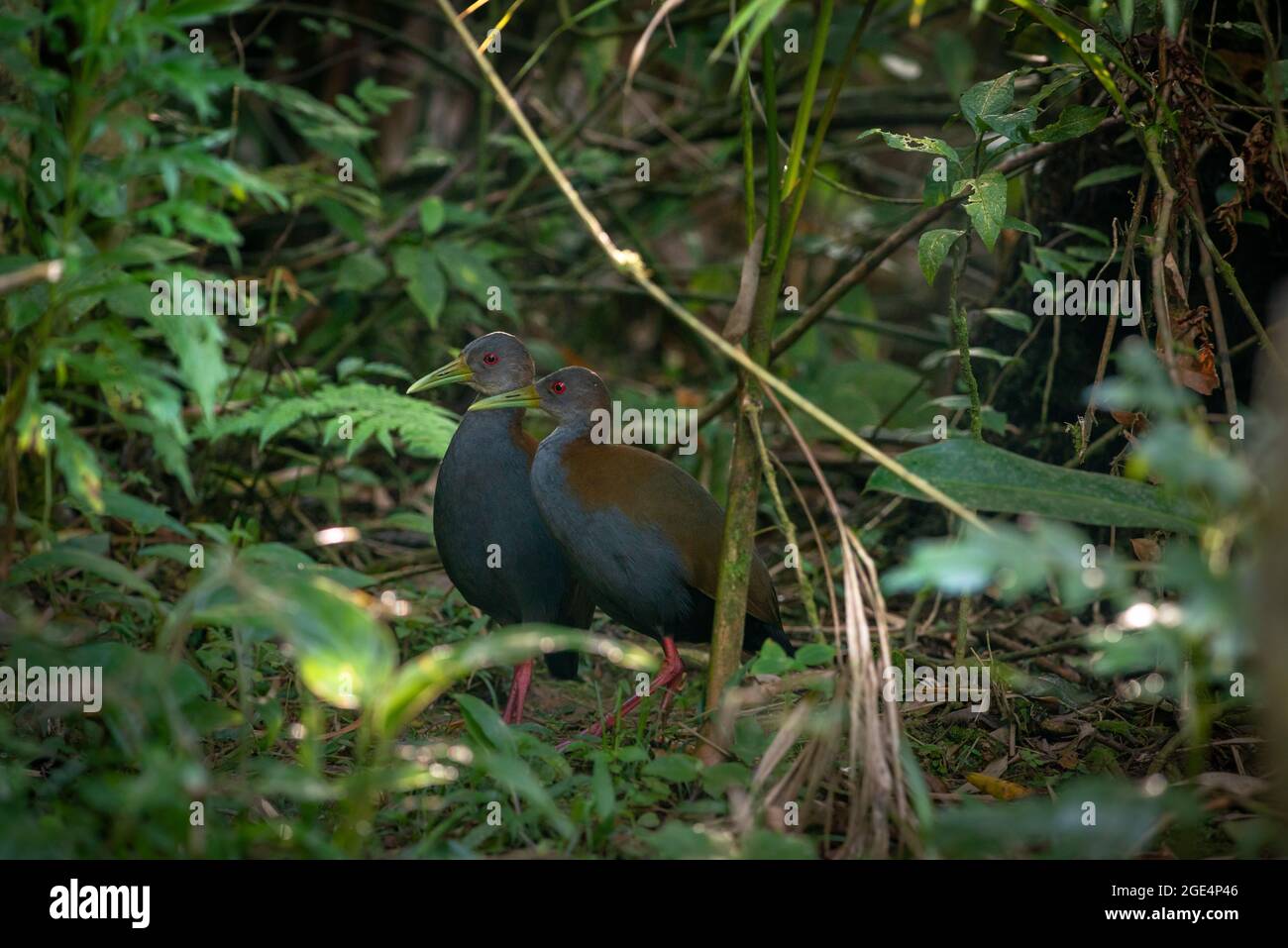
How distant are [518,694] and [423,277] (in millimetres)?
2270

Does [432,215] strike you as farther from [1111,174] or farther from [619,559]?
[1111,174]

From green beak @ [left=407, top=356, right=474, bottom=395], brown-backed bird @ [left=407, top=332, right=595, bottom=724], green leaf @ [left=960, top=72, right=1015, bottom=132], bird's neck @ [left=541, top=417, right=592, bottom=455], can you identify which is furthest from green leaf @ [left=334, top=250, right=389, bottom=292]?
green leaf @ [left=960, top=72, right=1015, bottom=132]

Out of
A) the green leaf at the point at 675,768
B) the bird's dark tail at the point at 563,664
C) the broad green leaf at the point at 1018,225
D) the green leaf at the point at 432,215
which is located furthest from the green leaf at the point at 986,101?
the green leaf at the point at 432,215

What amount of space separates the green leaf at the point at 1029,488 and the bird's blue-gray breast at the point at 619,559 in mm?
978

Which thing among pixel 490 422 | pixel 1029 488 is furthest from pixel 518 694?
pixel 1029 488

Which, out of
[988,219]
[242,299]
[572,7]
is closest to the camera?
[988,219]

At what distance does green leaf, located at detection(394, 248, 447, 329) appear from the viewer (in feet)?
17.7

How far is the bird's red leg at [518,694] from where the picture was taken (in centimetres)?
393

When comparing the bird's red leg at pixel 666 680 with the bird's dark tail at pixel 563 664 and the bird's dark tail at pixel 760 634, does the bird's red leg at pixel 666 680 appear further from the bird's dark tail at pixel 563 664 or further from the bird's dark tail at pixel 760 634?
the bird's dark tail at pixel 563 664

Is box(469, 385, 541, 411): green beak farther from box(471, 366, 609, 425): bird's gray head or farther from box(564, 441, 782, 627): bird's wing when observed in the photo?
box(564, 441, 782, 627): bird's wing

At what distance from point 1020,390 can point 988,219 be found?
1.58 m

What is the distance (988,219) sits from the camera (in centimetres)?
331
